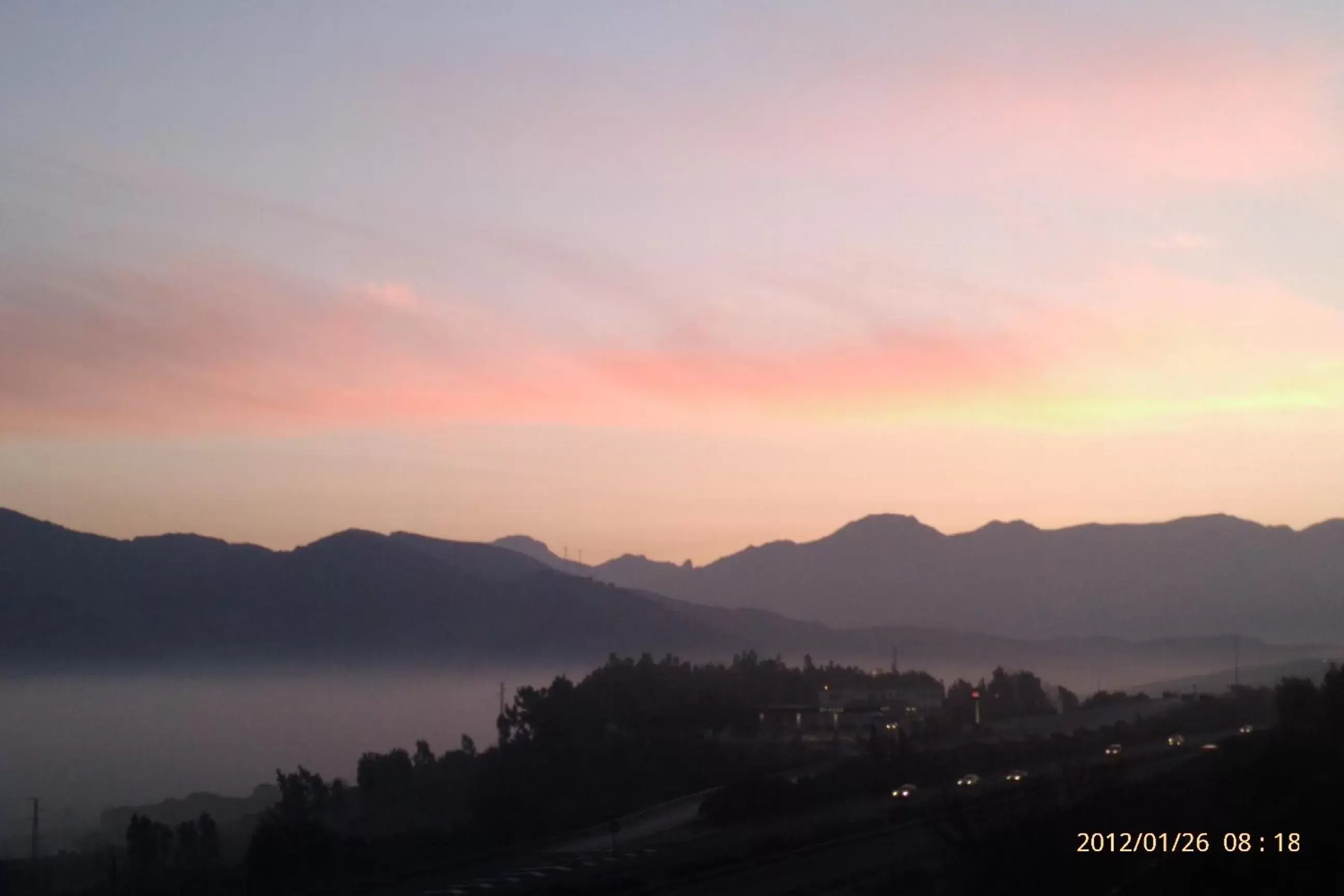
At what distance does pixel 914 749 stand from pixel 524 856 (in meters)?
18.3

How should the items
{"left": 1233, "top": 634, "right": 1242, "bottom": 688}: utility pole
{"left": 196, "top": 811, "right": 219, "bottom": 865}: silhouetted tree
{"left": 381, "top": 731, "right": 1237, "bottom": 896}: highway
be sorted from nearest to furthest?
{"left": 381, "top": 731, "right": 1237, "bottom": 896}: highway < {"left": 196, "top": 811, "right": 219, "bottom": 865}: silhouetted tree < {"left": 1233, "top": 634, "right": 1242, "bottom": 688}: utility pole

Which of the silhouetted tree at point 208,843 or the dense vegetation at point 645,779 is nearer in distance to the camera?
the dense vegetation at point 645,779

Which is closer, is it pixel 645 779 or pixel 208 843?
pixel 208 843

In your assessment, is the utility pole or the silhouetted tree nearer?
the silhouetted tree

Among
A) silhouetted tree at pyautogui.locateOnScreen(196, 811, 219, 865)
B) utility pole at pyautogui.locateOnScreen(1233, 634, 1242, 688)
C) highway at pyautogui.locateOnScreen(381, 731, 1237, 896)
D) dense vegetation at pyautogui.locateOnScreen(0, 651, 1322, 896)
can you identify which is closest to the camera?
highway at pyautogui.locateOnScreen(381, 731, 1237, 896)

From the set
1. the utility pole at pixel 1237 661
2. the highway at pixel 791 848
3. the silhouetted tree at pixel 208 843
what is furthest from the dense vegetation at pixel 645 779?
the utility pole at pixel 1237 661

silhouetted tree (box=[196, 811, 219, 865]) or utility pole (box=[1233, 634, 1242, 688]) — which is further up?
utility pole (box=[1233, 634, 1242, 688])

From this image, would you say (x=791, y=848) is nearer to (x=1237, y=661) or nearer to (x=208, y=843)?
(x=208, y=843)

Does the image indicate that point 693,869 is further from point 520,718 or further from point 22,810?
point 22,810

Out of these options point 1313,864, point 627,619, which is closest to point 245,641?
point 627,619

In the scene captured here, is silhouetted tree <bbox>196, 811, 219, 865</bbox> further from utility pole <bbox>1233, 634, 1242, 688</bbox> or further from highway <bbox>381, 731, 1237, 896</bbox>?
utility pole <bbox>1233, 634, 1242, 688</bbox>

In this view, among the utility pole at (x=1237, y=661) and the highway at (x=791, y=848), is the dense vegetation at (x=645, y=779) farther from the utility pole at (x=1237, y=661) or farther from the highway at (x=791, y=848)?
the utility pole at (x=1237, y=661)

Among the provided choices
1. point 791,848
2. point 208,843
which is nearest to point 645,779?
point 208,843

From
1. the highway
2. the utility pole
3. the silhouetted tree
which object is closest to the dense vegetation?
the silhouetted tree
